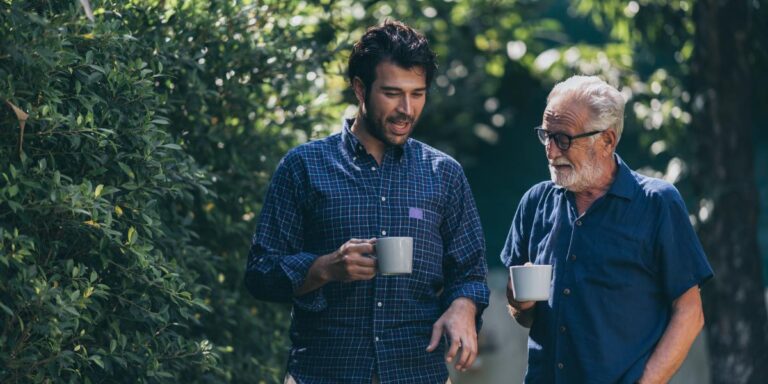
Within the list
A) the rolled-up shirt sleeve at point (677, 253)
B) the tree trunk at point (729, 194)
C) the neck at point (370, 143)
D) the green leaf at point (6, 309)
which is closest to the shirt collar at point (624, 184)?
the rolled-up shirt sleeve at point (677, 253)

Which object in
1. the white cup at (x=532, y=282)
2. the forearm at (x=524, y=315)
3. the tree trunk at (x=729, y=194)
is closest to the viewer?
the white cup at (x=532, y=282)

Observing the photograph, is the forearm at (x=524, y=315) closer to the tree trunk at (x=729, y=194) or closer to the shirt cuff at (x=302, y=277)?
the shirt cuff at (x=302, y=277)

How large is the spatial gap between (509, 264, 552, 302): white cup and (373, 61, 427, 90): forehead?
679 mm

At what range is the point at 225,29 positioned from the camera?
17.4ft

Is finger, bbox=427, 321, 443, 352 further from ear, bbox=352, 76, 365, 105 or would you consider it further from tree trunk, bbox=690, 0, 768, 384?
tree trunk, bbox=690, 0, 768, 384

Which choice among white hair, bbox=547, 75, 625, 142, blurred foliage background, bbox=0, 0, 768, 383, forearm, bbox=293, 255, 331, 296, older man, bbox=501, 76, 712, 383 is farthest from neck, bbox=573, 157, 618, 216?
blurred foliage background, bbox=0, 0, 768, 383

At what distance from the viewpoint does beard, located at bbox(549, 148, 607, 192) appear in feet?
12.7

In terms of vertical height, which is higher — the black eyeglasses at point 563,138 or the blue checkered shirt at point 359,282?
the black eyeglasses at point 563,138

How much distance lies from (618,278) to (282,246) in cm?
106

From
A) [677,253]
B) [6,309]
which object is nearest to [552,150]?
[677,253]

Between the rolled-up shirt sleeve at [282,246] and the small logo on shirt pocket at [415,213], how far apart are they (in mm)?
344

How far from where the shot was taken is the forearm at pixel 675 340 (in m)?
3.74

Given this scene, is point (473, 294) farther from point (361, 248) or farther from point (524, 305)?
point (361, 248)

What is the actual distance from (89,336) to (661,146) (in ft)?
15.6
